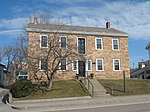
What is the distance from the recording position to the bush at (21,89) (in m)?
24.2

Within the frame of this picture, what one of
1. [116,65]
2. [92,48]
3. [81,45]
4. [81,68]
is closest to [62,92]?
[81,68]

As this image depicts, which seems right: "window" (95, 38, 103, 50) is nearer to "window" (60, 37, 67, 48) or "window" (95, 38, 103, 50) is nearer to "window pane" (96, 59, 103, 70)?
"window pane" (96, 59, 103, 70)

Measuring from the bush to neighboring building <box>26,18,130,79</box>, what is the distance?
9.16 metres

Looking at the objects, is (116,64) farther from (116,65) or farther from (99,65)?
(99,65)

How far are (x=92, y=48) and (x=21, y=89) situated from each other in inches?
582

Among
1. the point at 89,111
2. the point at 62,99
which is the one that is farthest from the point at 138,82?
the point at 89,111

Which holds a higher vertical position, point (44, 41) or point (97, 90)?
point (44, 41)

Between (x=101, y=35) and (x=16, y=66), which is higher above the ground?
(x=101, y=35)

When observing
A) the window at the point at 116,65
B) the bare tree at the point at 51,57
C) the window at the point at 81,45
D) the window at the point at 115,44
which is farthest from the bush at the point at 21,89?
the window at the point at 115,44

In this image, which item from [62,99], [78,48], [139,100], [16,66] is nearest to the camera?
[139,100]

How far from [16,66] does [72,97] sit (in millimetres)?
33810

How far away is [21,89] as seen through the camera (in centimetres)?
2445

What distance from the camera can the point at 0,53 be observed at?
6206 centimetres

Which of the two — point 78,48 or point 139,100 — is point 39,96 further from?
point 78,48
